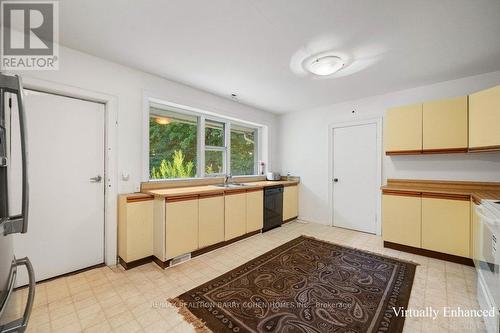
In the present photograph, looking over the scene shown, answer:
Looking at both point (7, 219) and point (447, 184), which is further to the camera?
point (447, 184)

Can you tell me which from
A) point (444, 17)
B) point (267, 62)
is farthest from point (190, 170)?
point (444, 17)

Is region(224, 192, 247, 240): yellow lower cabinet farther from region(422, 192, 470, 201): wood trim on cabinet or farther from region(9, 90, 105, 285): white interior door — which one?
region(422, 192, 470, 201): wood trim on cabinet

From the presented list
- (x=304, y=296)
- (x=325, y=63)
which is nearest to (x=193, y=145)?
(x=325, y=63)

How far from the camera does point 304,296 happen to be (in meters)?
1.95

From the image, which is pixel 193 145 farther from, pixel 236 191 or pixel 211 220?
pixel 211 220

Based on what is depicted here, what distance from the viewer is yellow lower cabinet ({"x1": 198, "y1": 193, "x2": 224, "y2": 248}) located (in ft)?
9.23

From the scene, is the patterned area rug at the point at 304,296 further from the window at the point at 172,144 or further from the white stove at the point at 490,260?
the window at the point at 172,144

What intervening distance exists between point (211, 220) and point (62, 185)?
1.71 metres

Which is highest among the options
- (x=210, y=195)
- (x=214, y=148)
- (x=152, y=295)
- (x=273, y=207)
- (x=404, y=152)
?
(x=214, y=148)

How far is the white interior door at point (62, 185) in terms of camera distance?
2.10m

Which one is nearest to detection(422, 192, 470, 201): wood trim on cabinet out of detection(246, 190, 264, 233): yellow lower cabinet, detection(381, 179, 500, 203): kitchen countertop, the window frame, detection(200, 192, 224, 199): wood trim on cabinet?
detection(381, 179, 500, 203): kitchen countertop

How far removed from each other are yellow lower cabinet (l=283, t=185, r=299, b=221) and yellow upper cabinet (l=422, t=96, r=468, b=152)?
7.63ft

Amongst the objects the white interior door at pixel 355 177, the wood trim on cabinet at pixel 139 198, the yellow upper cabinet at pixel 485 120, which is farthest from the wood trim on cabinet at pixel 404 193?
the wood trim on cabinet at pixel 139 198

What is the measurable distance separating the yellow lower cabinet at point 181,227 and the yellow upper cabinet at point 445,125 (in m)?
3.33
